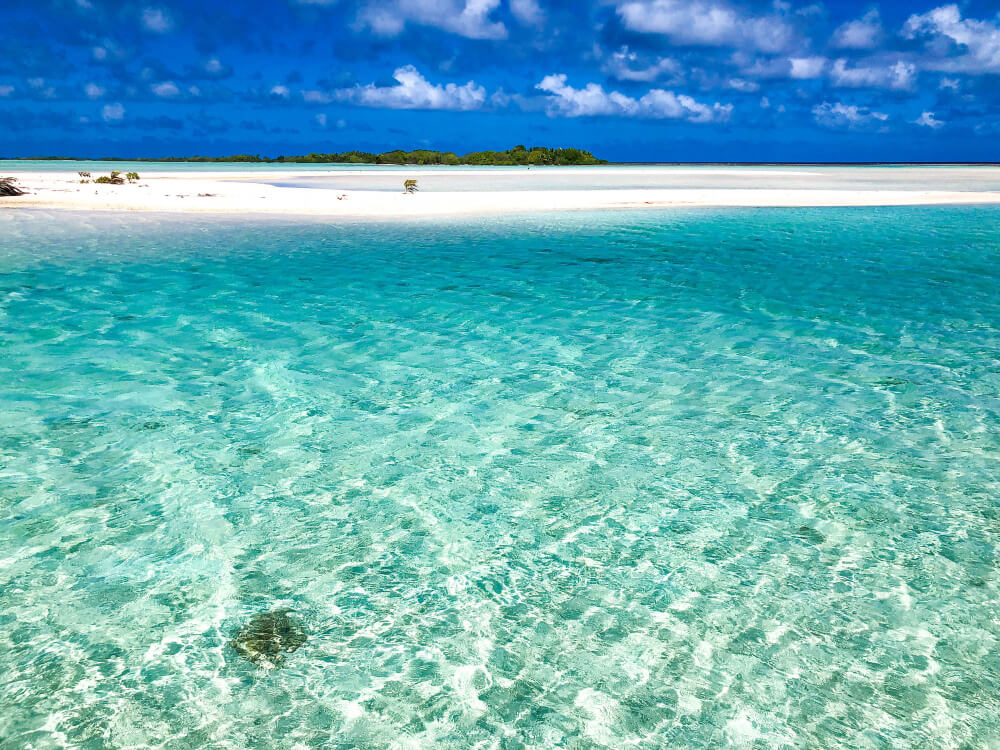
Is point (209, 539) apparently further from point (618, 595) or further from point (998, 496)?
point (998, 496)

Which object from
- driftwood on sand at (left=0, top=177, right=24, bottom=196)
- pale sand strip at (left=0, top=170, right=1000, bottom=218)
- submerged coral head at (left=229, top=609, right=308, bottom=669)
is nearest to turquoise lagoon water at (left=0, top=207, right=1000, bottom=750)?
submerged coral head at (left=229, top=609, right=308, bottom=669)

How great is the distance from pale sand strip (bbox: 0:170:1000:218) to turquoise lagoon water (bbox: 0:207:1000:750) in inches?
822

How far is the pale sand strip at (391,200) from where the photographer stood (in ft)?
108

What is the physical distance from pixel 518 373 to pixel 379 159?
14513 centimetres

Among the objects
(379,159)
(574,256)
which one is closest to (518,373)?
(574,256)

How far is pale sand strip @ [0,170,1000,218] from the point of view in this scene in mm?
32844

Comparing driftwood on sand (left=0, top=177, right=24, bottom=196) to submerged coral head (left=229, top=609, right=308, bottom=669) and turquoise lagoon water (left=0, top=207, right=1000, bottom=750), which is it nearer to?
turquoise lagoon water (left=0, top=207, right=1000, bottom=750)

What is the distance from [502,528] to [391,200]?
31.9m

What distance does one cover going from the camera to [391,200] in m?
35.8

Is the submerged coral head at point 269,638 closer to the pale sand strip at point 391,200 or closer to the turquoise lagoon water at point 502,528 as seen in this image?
the turquoise lagoon water at point 502,528

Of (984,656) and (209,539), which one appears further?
(209,539)

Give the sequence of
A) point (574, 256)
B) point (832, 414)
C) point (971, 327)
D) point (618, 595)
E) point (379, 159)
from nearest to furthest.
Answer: point (618, 595)
point (832, 414)
point (971, 327)
point (574, 256)
point (379, 159)

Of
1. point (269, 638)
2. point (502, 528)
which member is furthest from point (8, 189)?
point (269, 638)

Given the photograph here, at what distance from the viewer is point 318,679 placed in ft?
13.9
